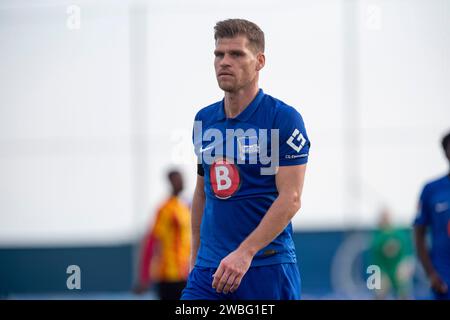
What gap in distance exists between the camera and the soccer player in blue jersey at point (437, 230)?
27.2ft

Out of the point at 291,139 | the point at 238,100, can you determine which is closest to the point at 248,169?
the point at 291,139

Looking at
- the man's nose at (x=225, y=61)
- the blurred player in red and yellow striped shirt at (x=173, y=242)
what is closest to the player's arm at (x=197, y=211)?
the man's nose at (x=225, y=61)

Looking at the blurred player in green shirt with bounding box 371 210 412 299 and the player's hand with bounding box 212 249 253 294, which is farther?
the blurred player in green shirt with bounding box 371 210 412 299

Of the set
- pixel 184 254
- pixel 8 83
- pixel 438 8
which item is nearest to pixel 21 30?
pixel 8 83

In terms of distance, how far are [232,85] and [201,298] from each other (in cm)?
126

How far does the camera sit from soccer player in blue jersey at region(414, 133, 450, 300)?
830 cm

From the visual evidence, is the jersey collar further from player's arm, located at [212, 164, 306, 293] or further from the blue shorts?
the blue shorts

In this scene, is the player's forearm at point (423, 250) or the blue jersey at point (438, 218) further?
the player's forearm at point (423, 250)

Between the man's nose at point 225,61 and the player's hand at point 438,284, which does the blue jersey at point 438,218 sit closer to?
the player's hand at point 438,284

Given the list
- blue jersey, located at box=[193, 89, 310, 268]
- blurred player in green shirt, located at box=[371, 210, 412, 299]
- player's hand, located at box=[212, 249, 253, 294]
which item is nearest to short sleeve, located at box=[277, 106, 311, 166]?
blue jersey, located at box=[193, 89, 310, 268]

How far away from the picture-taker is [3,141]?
2383 cm

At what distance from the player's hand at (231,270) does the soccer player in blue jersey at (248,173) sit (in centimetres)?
17

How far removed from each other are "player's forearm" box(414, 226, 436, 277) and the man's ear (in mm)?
3595

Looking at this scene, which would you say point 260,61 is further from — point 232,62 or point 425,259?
point 425,259
